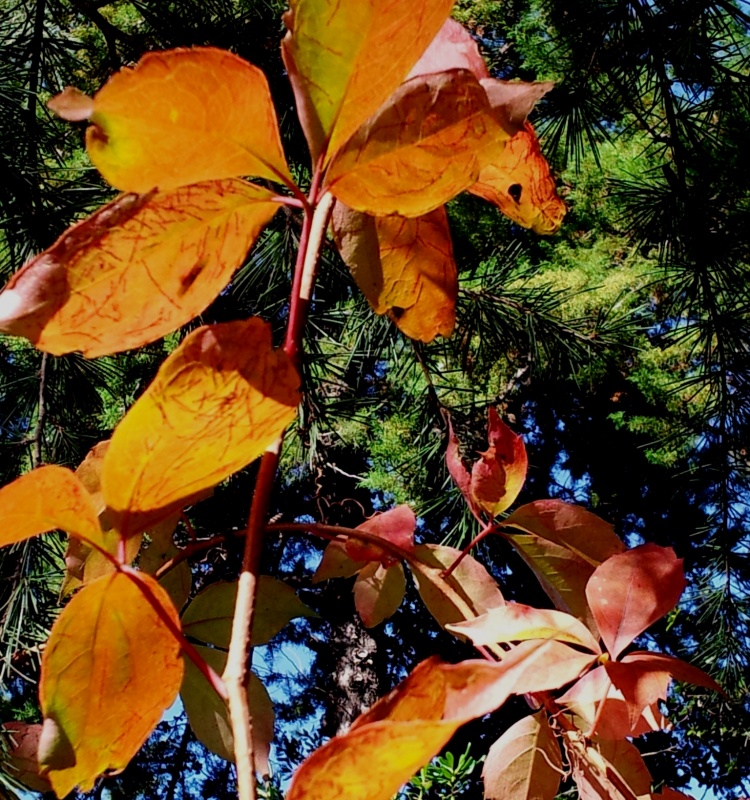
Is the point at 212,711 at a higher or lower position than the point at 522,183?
lower

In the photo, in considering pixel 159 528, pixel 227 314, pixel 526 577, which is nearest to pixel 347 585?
pixel 526 577

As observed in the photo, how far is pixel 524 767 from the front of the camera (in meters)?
0.24

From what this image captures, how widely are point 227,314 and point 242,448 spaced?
0.74 m

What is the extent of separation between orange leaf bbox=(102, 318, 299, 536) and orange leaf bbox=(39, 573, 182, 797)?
0.10 feet

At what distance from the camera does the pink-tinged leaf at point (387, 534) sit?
11.4 inches

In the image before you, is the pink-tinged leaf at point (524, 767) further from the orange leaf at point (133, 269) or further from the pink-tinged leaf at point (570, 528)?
the orange leaf at point (133, 269)

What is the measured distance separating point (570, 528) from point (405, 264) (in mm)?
110

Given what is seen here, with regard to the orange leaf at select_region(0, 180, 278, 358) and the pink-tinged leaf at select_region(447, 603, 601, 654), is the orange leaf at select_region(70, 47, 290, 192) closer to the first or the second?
the orange leaf at select_region(0, 180, 278, 358)

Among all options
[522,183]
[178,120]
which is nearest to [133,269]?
[178,120]

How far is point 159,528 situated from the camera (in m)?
0.28

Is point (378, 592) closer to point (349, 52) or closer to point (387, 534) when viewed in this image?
point (387, 534)

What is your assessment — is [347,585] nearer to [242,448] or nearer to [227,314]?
[227,314]

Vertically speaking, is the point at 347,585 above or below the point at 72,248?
above

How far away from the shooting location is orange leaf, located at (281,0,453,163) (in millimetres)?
156
